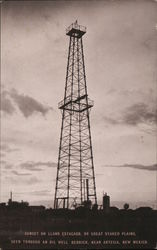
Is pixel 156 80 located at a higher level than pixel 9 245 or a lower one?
higher

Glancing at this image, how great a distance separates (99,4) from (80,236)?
21.2m

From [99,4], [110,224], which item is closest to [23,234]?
[110,224]

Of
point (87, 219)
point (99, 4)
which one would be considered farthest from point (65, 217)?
point (99, 4)

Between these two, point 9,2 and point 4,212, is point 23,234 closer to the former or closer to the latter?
point 4,212

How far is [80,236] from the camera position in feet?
108

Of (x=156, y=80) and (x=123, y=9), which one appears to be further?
(x=123, y=9)

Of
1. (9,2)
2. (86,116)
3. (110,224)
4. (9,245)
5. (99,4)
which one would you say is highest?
(99,4)

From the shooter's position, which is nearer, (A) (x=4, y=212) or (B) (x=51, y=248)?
(B) (x=51, y=248)

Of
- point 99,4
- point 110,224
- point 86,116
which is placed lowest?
point 110,224

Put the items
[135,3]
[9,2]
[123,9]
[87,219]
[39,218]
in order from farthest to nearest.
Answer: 1. [39,218]
2. [87,219]
3. [123,9]
4. [135,3]
5. [9,2]

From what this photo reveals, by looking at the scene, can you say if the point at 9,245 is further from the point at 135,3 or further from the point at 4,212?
the point at 135,3

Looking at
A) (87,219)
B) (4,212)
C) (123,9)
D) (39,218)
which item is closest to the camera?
(123,9)

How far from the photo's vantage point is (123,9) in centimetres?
3144

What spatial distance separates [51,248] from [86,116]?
45.9 ft
